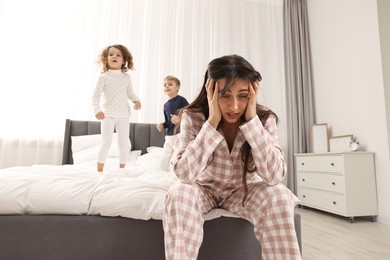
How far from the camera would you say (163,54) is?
11.8ft

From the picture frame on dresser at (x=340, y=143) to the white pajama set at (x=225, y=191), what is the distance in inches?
92.7

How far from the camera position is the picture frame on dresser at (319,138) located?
11.3 feet

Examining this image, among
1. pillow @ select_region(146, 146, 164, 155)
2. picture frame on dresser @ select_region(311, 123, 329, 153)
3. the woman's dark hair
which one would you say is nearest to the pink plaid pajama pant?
the woman's dark hair

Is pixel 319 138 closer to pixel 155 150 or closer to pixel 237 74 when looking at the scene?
pixel 155 150

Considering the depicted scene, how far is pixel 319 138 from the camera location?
3527 mm

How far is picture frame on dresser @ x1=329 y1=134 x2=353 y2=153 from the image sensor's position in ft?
10.0

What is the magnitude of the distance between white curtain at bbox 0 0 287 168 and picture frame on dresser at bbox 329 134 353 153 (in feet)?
2.33

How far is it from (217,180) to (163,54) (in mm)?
2829

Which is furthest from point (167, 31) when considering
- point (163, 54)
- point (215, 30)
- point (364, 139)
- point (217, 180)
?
point (217, 180)

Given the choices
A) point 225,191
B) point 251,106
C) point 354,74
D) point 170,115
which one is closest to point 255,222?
point 225,191

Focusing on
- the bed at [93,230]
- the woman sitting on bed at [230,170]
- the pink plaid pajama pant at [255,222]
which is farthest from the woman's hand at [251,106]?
the bed at [93,230]

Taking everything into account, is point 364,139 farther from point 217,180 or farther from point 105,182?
point 105,182

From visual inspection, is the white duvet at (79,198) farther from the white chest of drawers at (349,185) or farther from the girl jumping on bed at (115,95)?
the white chest of drawers at (349,185)

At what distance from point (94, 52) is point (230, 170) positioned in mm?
2918
